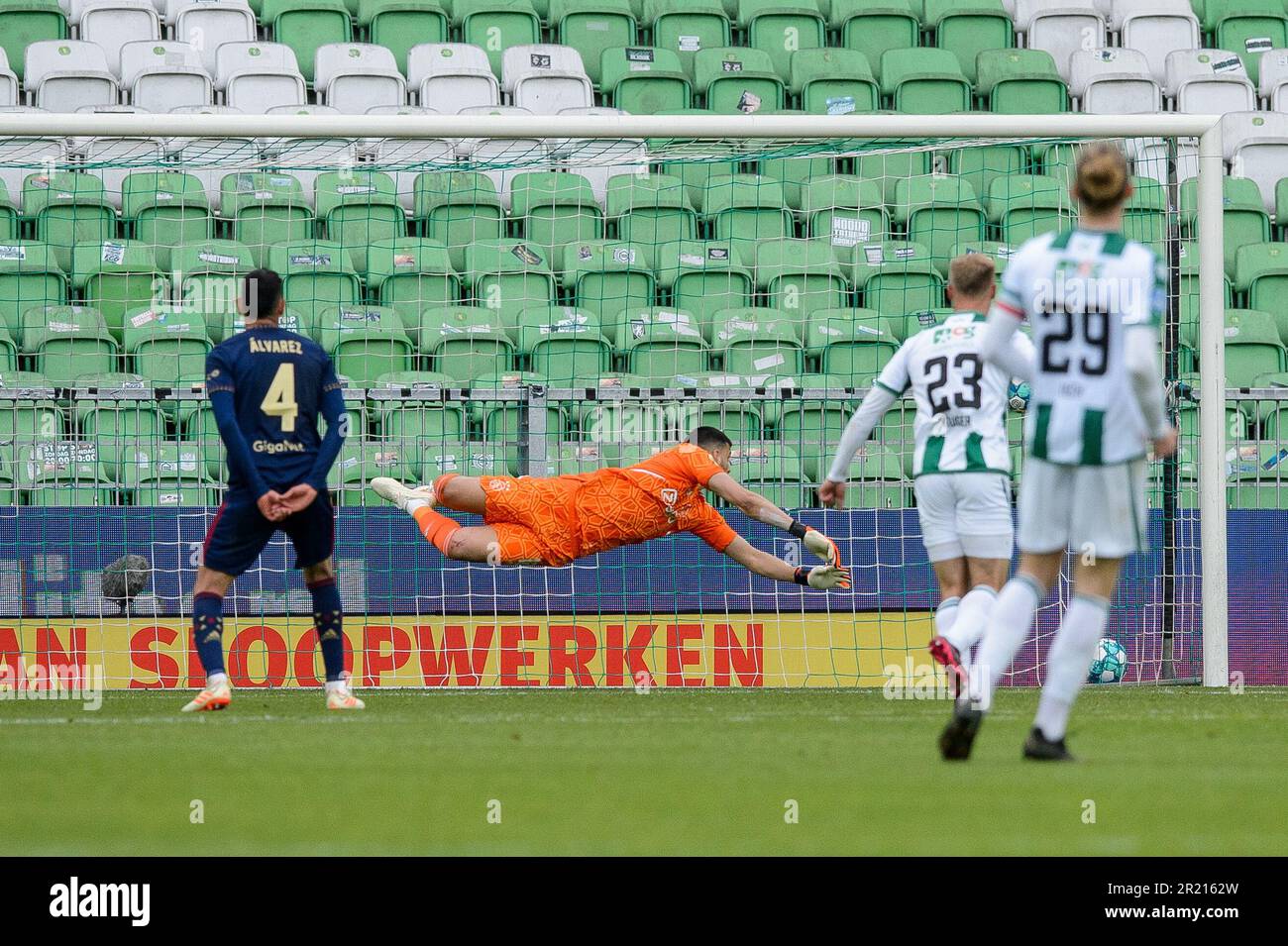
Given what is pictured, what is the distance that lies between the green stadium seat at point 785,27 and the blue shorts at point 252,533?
907 cm

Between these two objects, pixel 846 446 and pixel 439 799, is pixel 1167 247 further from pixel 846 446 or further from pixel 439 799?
pixel 439 799

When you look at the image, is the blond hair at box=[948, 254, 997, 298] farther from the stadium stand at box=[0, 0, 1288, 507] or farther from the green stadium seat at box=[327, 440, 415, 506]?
the green stadium seat at box=[327, 440, 415, 506]

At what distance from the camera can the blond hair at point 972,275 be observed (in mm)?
7414

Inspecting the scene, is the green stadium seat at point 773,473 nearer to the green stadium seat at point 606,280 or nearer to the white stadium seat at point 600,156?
the green stadium seat at point 606,280

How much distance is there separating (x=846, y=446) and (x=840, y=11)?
9.75 metres

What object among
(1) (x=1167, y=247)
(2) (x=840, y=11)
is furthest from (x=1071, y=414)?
(2) (x=840, y=11)

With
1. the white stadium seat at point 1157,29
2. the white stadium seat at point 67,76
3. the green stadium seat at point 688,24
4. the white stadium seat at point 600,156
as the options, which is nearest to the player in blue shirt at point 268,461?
the white stadium seat at point 600,156

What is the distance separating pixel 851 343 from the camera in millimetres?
11945

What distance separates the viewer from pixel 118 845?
149 inches

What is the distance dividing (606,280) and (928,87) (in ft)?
14.0

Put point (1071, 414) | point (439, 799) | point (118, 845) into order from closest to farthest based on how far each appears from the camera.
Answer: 1. point (118, 845)
2. point (439, 799)
3. point (1071, 414)

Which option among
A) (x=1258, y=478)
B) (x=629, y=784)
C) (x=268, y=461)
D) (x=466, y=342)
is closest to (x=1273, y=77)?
(x=1258, y=478)

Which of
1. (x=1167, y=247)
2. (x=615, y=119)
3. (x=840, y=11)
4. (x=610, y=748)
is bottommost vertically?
(x=610, y=748)

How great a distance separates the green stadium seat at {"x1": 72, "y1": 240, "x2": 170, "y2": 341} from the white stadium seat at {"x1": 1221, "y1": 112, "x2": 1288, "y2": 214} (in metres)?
8.95
